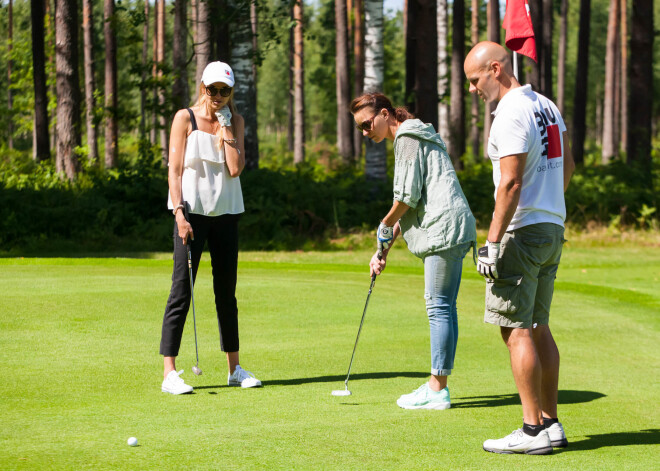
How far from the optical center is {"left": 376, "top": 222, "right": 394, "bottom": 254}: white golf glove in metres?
5.35

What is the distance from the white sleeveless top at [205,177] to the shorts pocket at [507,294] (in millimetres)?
1861

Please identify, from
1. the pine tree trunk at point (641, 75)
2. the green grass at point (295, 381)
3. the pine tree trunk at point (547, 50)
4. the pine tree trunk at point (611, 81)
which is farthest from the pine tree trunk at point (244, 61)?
the pine tree trunk at point (611, 81)

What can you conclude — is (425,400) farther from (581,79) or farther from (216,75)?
(581,79)

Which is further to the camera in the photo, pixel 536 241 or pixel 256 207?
pixel 256 207

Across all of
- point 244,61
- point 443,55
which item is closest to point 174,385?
point 244,61

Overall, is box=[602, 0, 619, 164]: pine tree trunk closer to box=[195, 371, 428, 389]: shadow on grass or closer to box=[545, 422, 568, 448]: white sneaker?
box=[195, 371, 428, 389]: shadow on grass

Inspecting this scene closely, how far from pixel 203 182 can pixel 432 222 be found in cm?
147

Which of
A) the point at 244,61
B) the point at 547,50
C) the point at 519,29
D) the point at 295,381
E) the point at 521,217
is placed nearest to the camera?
the point at 521,217

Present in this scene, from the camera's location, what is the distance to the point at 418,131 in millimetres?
5215

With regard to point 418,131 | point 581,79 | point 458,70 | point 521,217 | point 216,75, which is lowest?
point 521,217

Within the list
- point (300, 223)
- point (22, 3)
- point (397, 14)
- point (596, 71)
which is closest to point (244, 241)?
point (300, 223)

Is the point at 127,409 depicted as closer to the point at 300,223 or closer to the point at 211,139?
the point at 211,139

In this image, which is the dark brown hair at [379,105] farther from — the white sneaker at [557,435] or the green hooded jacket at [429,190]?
the white sneaker at [557,435]

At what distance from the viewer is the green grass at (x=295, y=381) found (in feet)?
13.4
